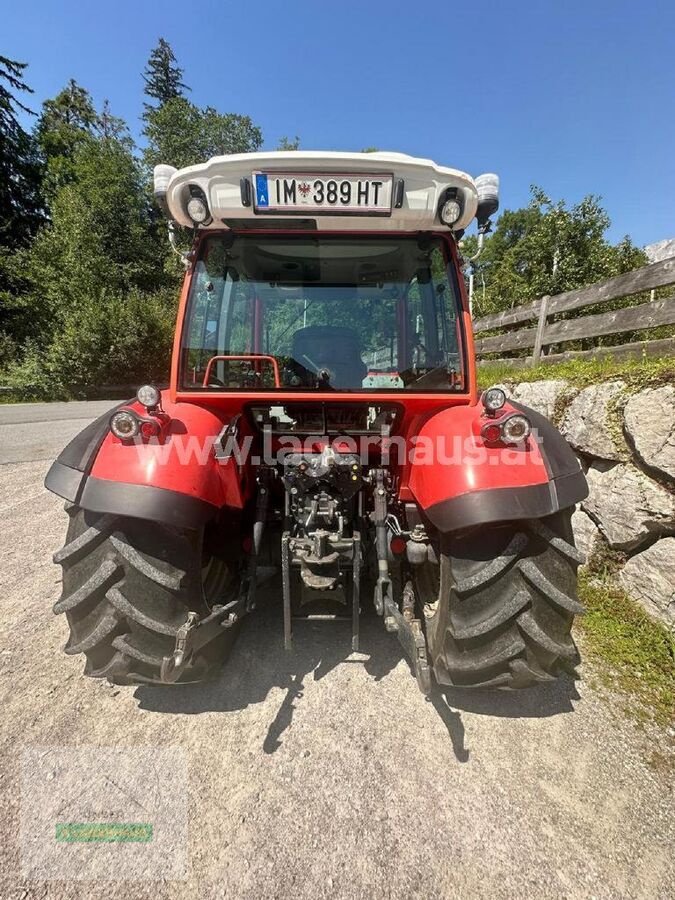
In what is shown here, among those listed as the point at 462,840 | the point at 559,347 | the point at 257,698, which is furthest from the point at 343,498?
the point at 559,347

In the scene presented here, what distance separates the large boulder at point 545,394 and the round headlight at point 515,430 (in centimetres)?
198

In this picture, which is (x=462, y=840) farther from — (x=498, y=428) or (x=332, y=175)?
(x=332, y=175)

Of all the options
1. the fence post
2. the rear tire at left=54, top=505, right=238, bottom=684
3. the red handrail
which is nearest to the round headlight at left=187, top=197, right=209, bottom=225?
the red handrail

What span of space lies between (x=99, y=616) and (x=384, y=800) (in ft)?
4.49

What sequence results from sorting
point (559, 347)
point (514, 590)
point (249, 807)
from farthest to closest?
1. point (559, 347)
2. point (514, 590)
3. point (249, 807)

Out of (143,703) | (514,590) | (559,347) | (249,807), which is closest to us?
(249,807)

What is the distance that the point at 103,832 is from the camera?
1464mm

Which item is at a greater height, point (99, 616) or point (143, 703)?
point (99, 616)

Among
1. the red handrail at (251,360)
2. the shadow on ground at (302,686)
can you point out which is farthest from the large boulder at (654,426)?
the red handrail at (251,360)

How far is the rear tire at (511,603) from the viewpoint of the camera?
167 cm

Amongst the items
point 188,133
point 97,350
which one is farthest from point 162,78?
point 97,350

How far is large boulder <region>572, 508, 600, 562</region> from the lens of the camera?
2.99 metres

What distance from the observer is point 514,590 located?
5.53 ft

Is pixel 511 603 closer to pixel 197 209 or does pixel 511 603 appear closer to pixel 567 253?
pixel 197 209
